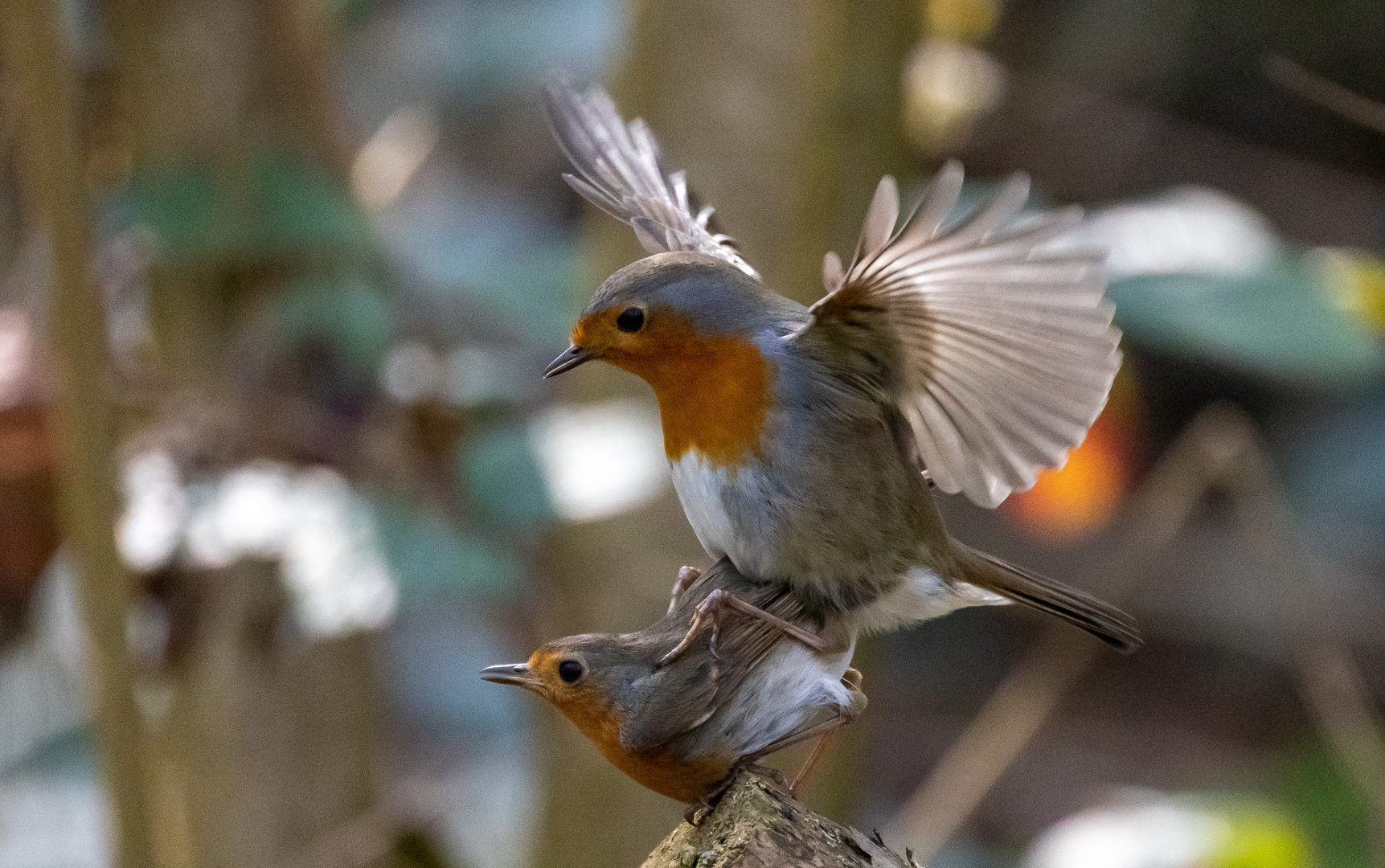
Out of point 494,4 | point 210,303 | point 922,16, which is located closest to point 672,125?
point 922,16

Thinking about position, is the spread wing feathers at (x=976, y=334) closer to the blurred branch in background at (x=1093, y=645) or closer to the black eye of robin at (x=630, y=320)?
the black eye of robin at (x=630, y=320)

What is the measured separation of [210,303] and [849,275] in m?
2.58

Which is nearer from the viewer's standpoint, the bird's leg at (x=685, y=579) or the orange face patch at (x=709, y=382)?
the orange face patch at (x=709, y=382)

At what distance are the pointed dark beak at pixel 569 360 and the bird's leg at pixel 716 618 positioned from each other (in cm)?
35

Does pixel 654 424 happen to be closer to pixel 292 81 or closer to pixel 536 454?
pixel 536 454

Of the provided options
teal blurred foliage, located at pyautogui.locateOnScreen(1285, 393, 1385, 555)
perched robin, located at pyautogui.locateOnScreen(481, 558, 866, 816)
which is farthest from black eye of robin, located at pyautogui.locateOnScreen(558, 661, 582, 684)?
teal blurred foliage, located at pyautogui.locateOnScreen(1285, 393, 1385, 555)

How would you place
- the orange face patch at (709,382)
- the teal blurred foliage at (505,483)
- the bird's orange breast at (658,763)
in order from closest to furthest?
the bird's orange breast at (658,763) → the orange face patch at (709,382) → the teal blurred foliage at (505,483)

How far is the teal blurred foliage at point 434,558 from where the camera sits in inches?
123

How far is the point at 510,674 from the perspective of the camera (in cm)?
187

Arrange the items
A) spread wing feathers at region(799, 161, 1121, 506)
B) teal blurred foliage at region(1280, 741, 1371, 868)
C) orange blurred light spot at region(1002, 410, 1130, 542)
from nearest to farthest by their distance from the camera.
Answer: spread wing feathers at region(799, 161, 1121, 506), orange blurred light spot at region(1002, 410, 1130, 542), teal blurred foliage at region(1280, 741, 1371, 868)

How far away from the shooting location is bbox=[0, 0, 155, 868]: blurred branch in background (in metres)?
2.63

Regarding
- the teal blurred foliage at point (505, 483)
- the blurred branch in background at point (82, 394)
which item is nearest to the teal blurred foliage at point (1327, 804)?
the teal blurred foliage at point (505, 483)

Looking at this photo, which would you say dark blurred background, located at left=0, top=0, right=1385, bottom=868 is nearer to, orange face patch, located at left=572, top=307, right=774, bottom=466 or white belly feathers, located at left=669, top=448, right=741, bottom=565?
orange face patch, located at left=572, top=307, right=774, bottom=466

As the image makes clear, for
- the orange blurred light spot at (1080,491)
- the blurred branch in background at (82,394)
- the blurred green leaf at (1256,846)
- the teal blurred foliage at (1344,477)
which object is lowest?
the blurred branch in background at (82,394)
